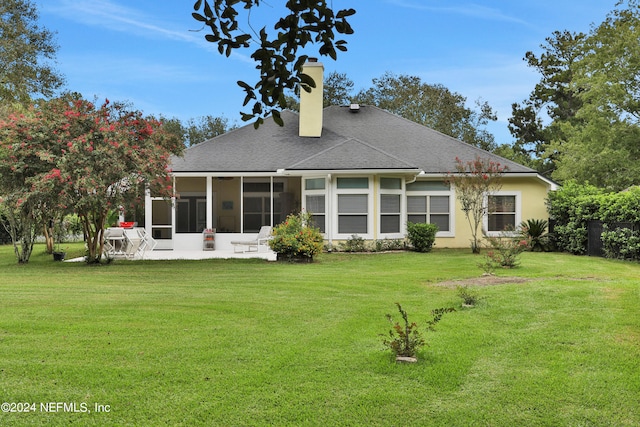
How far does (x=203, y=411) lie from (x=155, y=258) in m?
13.3

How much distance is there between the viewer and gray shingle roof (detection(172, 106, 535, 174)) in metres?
19.2

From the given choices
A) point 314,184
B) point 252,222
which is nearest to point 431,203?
point 314,184

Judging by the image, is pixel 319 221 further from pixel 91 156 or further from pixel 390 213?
pixel 91 156

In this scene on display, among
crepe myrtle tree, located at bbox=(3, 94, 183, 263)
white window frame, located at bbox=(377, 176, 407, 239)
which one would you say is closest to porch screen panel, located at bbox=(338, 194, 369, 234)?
white window frame, located at bbox=(377, 176, 407, 239)

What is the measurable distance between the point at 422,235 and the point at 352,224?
95.6 inches

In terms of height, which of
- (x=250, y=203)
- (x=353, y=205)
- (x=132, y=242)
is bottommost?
(x=132, y=242)

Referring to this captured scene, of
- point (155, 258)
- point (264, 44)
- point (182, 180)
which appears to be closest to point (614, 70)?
point (182, 180)

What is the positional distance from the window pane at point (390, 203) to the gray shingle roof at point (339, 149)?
1.29 meters

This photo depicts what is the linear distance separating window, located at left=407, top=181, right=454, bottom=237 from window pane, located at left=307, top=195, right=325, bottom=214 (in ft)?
12.2

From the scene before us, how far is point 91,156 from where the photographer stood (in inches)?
536

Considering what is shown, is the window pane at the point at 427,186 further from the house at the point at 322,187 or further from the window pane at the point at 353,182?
the window pane at the point at 353,182

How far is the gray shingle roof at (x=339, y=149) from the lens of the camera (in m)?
19.2

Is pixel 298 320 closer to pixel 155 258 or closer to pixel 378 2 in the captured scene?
pixel 378 2

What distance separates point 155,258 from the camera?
16891 millimetres
